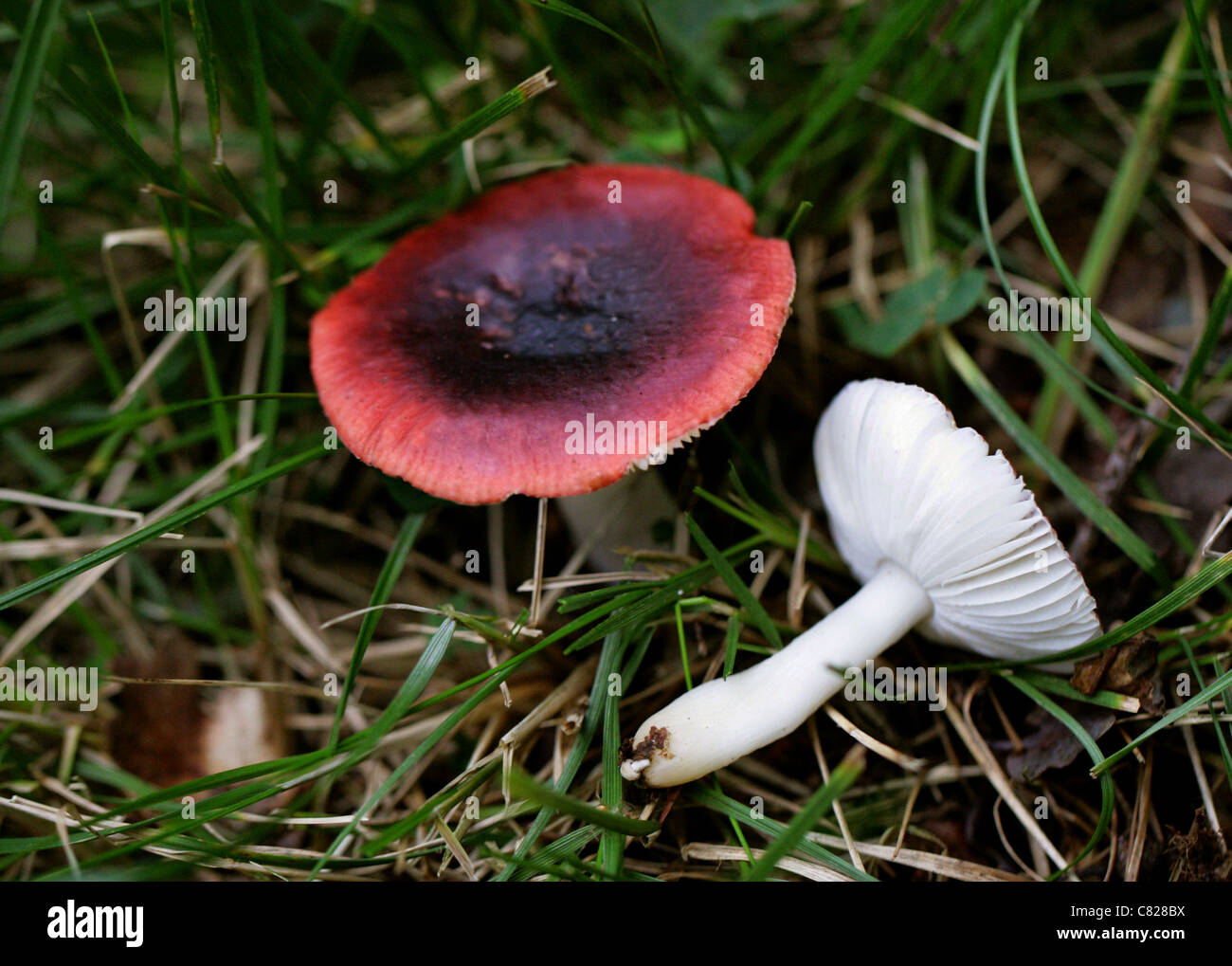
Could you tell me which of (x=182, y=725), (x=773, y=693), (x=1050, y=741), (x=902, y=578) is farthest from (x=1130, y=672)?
(x=182, y=725)

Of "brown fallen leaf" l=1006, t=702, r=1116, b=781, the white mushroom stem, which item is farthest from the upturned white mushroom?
"brown fallen leaf" l=1006, t=702, r=1116, b=781

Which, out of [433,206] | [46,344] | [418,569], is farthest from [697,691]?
[46,344]

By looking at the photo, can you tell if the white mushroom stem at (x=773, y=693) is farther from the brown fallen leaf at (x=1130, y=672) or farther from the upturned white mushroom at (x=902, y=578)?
the brown fallen leaf at (x=1130, y=672)

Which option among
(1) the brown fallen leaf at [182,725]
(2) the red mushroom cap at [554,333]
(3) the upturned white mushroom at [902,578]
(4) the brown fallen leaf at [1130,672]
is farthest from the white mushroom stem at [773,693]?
(1) the brown fallen leaf at [182,725]

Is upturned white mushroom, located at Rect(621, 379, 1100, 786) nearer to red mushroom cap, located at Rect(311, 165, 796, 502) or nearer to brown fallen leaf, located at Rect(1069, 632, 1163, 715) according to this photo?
brown fallen leaf, located at Rect(1069, 632, 1163, 715)

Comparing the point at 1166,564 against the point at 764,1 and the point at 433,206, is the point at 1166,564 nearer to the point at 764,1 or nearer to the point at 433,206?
the point at 764,1

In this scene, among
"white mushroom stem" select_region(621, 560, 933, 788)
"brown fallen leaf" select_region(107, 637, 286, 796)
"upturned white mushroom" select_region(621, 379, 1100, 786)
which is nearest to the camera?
"upturned white mushroom" select_region(621, 379, 1100, 786)
